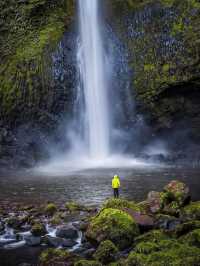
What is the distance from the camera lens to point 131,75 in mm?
48500

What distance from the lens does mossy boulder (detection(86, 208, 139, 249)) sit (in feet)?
58.1

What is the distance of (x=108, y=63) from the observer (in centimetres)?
4950

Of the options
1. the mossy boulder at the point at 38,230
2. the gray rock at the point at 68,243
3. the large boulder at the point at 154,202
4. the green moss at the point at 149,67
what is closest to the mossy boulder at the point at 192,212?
the large boulder at the point at 154,202

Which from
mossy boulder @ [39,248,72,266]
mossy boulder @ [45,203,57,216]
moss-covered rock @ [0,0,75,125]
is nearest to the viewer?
mossy boulder @ [39,248,72,266]

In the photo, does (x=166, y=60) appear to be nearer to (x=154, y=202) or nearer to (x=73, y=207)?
(x=73, y=207)

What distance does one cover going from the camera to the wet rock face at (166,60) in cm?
4688

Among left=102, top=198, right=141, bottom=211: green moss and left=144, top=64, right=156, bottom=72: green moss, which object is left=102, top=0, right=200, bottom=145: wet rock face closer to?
left=144, top=64, right=156, bottom=72: green moss

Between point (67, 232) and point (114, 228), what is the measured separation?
2553 mm

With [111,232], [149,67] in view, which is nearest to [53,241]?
[111,232]

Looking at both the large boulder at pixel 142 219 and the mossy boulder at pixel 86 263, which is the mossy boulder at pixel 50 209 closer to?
the large boulder at pixel 142 219

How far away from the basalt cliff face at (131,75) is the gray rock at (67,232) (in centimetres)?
2455

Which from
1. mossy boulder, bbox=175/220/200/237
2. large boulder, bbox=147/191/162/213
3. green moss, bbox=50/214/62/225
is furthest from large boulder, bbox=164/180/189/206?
green moss, bbox=50/214/62/225

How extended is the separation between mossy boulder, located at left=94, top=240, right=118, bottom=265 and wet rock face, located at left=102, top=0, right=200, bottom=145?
104 feet

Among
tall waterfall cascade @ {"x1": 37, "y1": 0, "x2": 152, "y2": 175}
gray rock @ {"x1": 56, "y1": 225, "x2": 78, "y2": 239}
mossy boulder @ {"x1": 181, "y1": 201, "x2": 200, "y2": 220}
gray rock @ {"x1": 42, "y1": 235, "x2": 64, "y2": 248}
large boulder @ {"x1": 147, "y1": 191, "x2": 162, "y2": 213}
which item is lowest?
gray rock @ {"x1": 42, "y1": 235, "x2": 64, "y2": 248}
